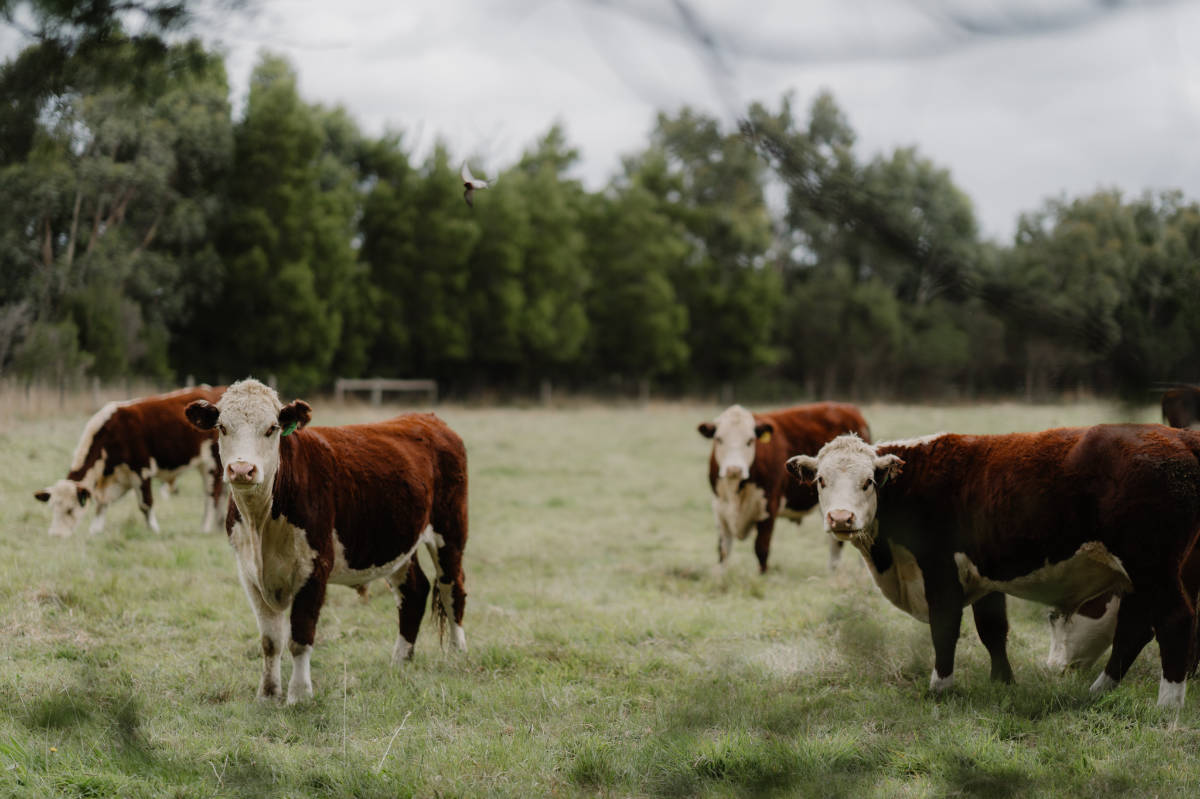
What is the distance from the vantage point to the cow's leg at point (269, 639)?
485 centimetres

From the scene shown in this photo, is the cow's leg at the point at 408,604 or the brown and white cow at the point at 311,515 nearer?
the brown and white cow at the point at 311,515

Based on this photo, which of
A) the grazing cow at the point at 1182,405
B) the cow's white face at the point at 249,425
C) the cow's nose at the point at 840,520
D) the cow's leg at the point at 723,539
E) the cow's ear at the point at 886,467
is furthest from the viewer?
the cow's leg at the point at 723,539

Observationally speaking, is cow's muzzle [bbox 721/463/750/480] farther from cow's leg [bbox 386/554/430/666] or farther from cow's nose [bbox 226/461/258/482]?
cow's nose [bbox 226/461/258/482]

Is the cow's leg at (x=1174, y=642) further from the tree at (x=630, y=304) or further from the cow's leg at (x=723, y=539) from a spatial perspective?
the cow's leg at (x=723, y=539)

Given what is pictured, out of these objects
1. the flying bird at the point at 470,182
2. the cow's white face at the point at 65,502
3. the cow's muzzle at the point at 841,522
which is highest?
the flying bird at the point at 470,182

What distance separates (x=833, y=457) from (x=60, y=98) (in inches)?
166

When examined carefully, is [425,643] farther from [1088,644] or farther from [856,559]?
[856,559]

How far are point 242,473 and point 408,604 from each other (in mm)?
1776

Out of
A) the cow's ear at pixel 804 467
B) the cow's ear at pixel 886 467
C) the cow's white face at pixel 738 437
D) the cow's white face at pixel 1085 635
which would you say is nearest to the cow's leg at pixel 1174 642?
the cow's white face at pixel 1085 635

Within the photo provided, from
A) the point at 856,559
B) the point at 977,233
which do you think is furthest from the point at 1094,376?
the point at 856,559

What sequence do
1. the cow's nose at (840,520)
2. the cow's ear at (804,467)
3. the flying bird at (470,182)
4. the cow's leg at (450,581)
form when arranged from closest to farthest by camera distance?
the flying bird at (470,182), the cow's nose at (840,520), the cow's ear at (804,467), the cow's leg at (450,581)

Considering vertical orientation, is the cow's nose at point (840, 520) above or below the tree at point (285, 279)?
below

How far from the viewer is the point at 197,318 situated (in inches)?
1039

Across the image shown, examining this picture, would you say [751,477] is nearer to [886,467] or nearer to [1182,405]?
[886,467]
